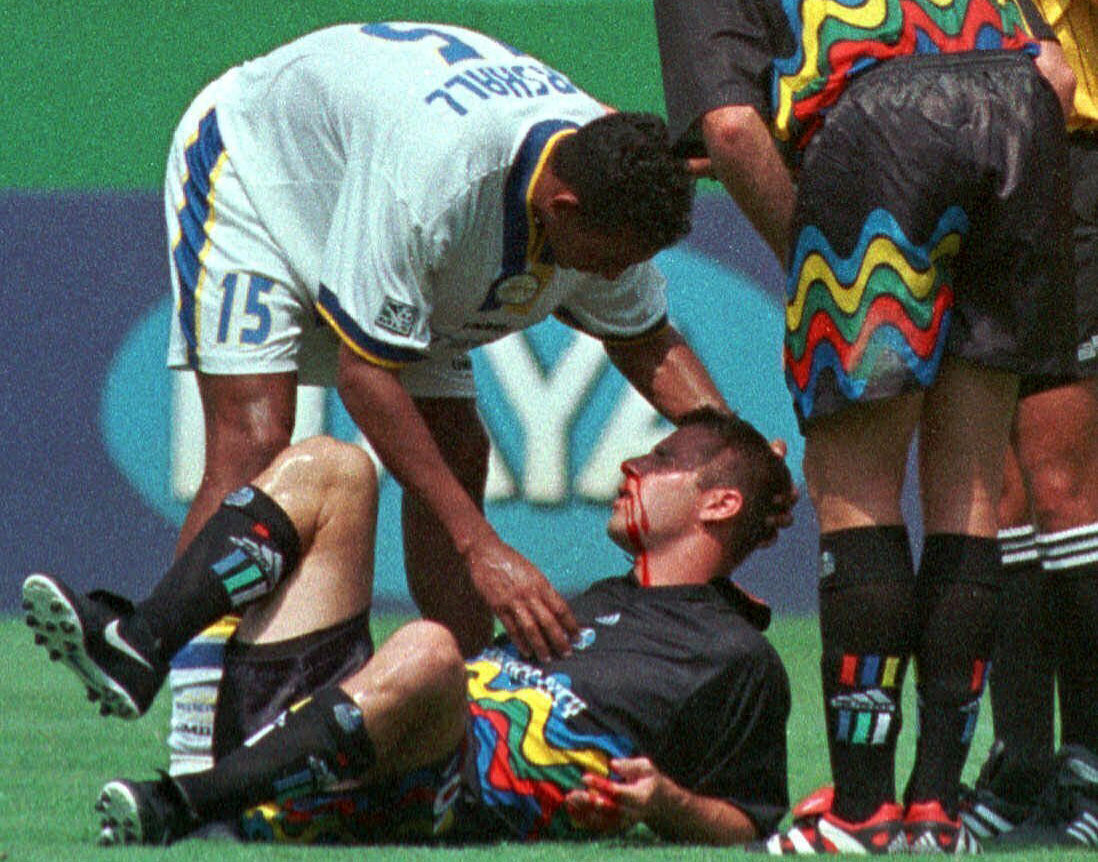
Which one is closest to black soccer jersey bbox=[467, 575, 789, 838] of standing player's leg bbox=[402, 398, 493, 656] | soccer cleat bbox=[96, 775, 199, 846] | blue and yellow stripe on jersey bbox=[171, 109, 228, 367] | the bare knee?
the bare knee

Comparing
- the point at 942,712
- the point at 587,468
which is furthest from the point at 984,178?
the point at 587,468

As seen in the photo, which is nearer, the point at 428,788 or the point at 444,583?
the point at 428,788

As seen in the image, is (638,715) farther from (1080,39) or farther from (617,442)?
(617,442)

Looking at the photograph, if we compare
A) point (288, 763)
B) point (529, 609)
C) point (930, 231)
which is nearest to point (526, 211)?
point (529, 609)

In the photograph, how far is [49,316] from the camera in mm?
6121

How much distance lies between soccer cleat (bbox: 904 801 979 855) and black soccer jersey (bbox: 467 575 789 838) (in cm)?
28

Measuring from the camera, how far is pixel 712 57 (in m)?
2.97

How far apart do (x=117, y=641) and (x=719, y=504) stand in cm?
91

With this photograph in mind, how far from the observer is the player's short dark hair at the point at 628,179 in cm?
312

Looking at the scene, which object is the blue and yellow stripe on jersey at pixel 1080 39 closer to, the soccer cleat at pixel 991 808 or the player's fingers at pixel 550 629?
the soccer cleat at pixel 991 808

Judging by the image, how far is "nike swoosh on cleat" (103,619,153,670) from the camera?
2771 millimetres

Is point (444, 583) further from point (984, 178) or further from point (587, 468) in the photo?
point (587, 468)

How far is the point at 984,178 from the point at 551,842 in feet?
3.45

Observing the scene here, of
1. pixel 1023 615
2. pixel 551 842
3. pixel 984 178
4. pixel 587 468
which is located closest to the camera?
pixel 984 178
